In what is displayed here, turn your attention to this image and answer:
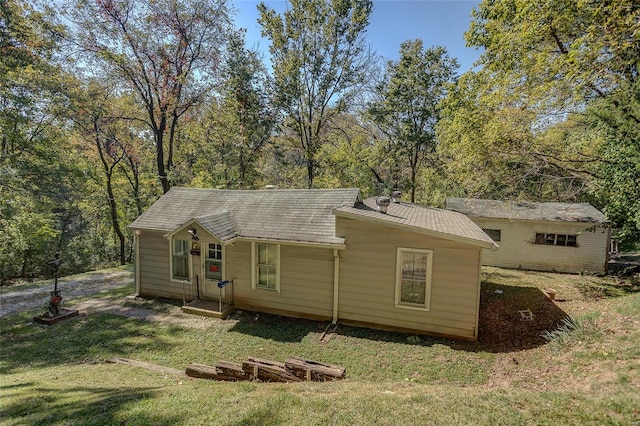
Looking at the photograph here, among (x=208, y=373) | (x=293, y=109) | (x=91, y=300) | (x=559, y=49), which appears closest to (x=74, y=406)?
(x=208, y=373)

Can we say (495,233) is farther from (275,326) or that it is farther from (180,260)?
(180,260)

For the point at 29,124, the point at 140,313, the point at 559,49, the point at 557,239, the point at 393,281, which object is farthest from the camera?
the point at 557,239

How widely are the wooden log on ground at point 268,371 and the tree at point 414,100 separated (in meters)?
18.0

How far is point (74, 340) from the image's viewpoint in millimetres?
8055

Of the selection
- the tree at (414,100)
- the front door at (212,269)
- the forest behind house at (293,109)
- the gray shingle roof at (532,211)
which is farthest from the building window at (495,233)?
the front door at (212,269)

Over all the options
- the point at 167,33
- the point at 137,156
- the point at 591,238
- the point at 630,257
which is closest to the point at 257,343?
the point at 591,238

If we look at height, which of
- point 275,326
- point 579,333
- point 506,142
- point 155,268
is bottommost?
point 275,326

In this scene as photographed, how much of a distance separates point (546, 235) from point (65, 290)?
21.7m

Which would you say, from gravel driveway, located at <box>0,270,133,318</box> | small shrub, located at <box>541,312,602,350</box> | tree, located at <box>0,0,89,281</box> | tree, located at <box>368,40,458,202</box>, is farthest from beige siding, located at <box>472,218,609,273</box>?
tree, located at <box>0,0,89,281</box>

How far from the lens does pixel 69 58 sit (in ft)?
51.9

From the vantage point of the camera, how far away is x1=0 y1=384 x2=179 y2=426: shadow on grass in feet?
13.4

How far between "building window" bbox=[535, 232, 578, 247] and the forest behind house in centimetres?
205

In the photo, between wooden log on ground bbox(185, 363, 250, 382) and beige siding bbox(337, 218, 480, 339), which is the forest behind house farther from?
wooden log on ground bbox(185, 363, 250, 382)

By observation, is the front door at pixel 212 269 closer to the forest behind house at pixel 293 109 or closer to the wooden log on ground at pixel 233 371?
the wooden log on ground at pixel 233 371
